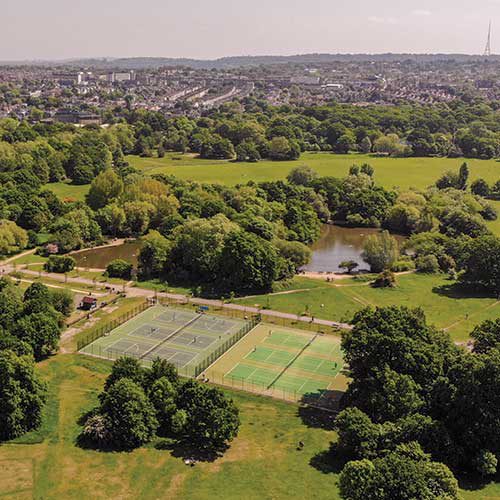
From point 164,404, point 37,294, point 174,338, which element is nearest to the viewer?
point 164,404

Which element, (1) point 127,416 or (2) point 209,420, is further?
(1) point 127,416

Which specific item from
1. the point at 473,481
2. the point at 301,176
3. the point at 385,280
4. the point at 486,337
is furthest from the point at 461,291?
the point at 301,176

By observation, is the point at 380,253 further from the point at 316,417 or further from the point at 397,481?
the point at 397,481

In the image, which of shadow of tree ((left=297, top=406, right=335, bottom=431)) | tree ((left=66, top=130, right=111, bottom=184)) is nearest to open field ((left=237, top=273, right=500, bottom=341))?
shadow of tree ((left=297, top=406, right=335, bottom=431))

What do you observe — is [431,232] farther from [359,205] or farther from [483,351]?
[483,351]

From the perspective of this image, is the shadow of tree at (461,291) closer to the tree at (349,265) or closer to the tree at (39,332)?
the tree at (349,265)

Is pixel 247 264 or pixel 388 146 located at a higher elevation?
pixel 388 146
